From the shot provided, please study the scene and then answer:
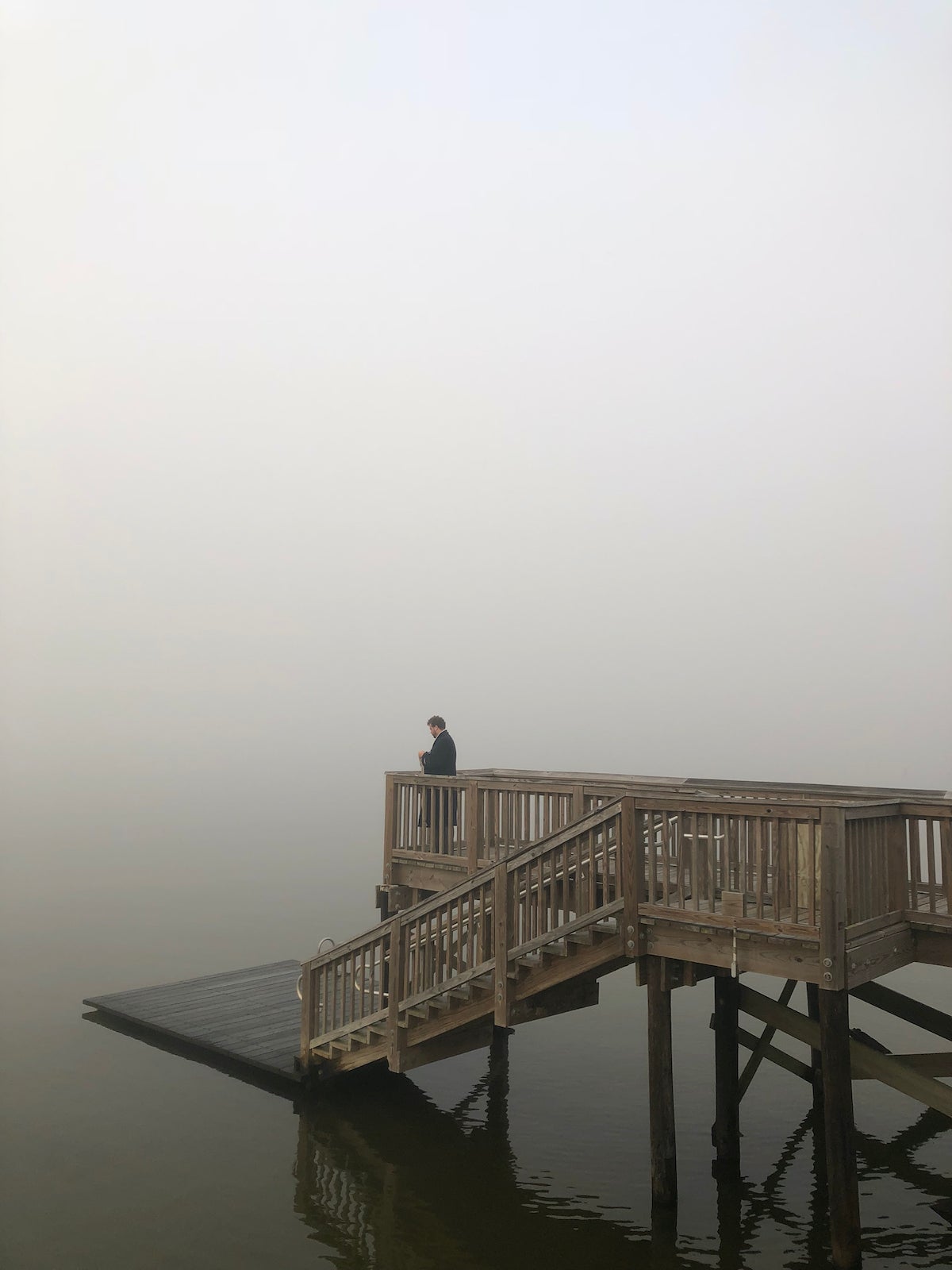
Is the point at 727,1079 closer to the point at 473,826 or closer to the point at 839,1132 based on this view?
the point at 839,1132

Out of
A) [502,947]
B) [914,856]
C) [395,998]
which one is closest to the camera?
[914,856]

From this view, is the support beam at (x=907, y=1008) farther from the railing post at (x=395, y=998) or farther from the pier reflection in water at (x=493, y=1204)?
the railing post at (x=395, y=998)

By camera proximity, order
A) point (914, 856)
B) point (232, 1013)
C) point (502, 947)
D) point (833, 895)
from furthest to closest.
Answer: point (232, 1013) < point (502, 947) < point (914, 856) < point (833, 895)

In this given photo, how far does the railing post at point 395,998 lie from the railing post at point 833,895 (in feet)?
17.3

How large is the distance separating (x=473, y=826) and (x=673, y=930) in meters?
4.06

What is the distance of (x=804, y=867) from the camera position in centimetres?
988

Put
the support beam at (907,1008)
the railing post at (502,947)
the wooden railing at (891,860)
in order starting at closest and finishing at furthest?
the wooden railing at (891,860), the railing post at (502,947), the support beam at (907,1008)

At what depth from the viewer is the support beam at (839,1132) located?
9664 mm

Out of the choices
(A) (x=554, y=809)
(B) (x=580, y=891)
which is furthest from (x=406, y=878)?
(B) (x=580, y=891)

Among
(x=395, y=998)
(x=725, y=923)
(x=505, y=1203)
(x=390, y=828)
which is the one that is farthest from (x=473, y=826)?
(x=725, y=923)

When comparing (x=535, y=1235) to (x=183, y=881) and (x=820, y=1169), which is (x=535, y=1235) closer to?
(x=820, y=1169)

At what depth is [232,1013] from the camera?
17750 millimetres

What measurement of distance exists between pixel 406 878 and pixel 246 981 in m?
5.74

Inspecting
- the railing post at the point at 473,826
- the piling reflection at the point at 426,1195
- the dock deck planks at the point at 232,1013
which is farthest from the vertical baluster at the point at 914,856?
the dock deck planks at the point at 232,1013
